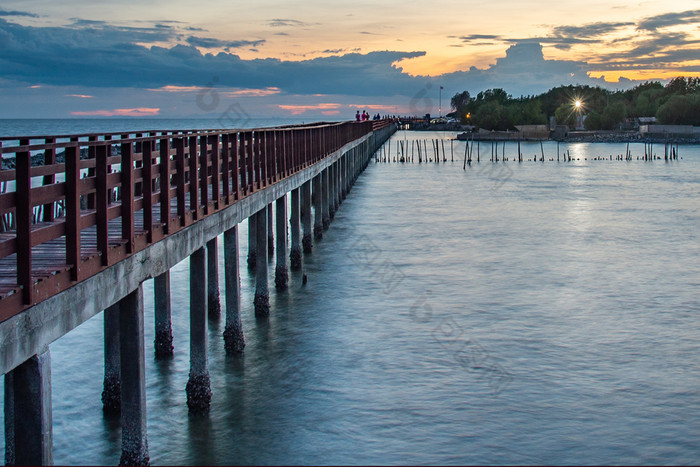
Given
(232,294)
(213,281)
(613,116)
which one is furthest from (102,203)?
(613,116)

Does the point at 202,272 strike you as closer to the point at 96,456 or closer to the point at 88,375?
the point at 96,456

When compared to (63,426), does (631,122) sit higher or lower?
higher

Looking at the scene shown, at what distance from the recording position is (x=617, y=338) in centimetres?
1727

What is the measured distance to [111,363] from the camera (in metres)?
11.8

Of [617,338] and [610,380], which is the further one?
[617,338]

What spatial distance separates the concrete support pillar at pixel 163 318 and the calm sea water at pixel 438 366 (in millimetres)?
276

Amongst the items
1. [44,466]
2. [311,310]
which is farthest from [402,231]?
[44,466]

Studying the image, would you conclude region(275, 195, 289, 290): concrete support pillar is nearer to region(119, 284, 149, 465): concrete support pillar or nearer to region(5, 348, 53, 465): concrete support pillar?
region(119, 284, 149, 465): concrete support pillar

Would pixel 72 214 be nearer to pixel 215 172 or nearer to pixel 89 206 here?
pixel 215 172

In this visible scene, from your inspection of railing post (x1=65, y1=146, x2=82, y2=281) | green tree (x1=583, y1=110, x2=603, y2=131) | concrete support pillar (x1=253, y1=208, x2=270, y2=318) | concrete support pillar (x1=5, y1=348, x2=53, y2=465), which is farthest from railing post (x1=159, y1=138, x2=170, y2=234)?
green tree (x1=583, y1=110, x2=603, y2=131)

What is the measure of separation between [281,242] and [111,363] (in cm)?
795

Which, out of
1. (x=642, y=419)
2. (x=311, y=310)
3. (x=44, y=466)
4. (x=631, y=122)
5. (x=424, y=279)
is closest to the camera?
(x=44, y=466)

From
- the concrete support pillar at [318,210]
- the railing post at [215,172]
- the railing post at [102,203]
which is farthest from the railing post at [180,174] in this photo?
the concrete support pillar at [318,210]

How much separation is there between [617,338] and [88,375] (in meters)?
10.4
